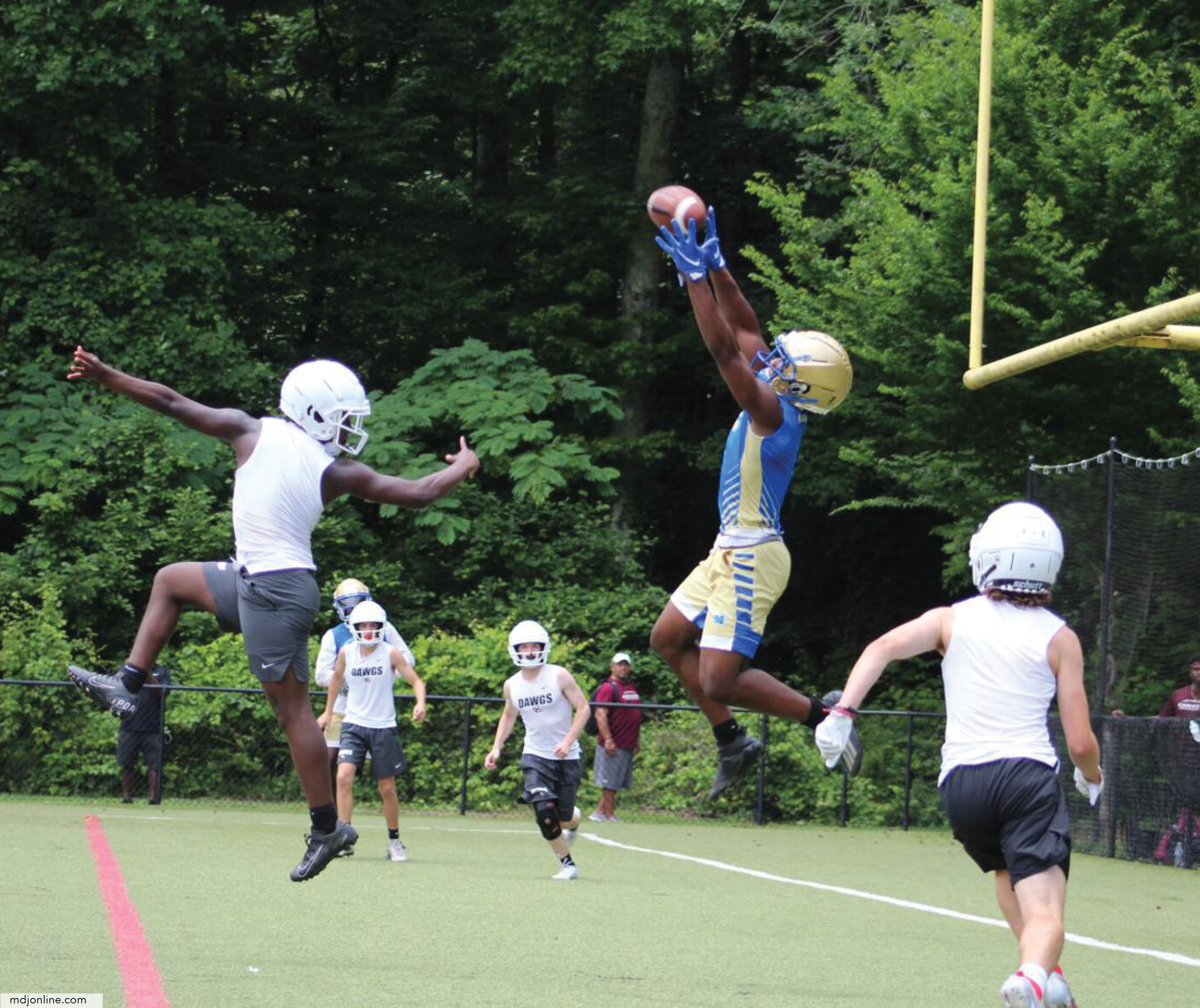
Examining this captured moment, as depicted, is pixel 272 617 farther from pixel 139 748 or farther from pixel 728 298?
pixel 139 748

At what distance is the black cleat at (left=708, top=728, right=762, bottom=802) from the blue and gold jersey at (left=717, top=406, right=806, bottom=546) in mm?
947

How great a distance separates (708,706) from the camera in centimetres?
816

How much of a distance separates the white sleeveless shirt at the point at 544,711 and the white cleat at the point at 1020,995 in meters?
9.68

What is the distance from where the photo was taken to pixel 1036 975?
600 centimetres

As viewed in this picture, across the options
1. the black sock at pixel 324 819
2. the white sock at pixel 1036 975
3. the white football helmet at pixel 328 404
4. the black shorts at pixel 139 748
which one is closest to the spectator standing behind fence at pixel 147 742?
the black shorts at pixel 139 748

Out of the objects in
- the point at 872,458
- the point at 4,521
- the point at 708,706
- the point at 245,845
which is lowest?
the point at 245,845

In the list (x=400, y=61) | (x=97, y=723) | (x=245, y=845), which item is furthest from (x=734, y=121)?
(x=245, y=845)

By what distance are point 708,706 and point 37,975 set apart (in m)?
3.10

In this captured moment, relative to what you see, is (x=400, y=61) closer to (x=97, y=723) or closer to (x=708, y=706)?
(x=97, y=723)

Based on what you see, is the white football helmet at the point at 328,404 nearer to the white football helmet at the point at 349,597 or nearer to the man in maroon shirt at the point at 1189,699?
the white football helmet at the point at 349,597

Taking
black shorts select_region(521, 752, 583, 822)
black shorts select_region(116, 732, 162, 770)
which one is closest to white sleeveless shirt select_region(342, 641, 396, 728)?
black shorts select_region(521, 752, 583, 822)

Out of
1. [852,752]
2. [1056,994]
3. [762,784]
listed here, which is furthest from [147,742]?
[1056,994]

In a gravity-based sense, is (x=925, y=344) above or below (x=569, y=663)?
above

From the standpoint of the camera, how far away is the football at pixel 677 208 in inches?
291
